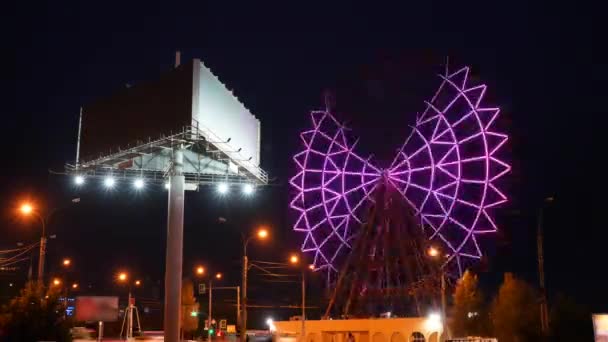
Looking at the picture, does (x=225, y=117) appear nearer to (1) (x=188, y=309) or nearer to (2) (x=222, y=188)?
(2) (x=222, y=188)

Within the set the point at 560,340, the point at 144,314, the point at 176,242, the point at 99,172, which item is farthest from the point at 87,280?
the point at 560,340

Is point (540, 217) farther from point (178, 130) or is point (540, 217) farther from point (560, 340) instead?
point (178, 130)

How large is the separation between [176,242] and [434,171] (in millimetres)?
13115

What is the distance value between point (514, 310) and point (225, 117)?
1719 centimetres

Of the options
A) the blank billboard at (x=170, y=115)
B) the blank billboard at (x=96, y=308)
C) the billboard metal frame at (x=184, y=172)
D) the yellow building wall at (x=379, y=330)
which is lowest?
the yellow building wall at (x=379, y=330)

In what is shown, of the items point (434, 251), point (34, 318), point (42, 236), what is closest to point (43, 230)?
point (42, 236)

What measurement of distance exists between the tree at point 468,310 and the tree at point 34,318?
72.7ft

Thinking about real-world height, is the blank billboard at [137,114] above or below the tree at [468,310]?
above

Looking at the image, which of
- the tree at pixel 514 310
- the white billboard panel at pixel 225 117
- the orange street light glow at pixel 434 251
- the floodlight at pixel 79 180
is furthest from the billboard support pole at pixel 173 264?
the tree at pixel 514 310

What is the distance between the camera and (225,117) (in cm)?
3731

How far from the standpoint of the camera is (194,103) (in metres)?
33.7

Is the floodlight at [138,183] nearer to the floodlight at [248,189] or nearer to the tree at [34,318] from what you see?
the floodlight at [248,189]

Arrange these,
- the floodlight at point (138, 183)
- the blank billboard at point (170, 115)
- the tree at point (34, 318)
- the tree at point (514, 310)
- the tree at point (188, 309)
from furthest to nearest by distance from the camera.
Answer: the tree at point (188, 309)
the floodlight at point (138, 183)
the blank billboard at point (170, 115)
the tree at point (514, 310)
the tree at point (34, 318)

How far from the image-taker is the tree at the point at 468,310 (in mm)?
39438
